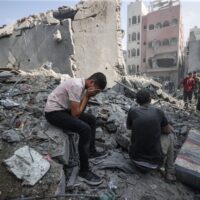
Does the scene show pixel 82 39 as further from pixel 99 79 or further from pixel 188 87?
pixel 99 79

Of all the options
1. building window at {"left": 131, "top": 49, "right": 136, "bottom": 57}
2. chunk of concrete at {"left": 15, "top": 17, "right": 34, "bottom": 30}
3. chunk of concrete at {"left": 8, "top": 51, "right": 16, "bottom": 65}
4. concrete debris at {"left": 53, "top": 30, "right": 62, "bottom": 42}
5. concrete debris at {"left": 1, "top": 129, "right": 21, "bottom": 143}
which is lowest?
building window at {"left": 131, "top": 49, "right": 136, "bottom": 57}

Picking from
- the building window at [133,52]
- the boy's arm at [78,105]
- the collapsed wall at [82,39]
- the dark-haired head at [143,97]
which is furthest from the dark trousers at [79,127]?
the building window at [133,52]

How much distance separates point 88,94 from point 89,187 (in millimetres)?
1098

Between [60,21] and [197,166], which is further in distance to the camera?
[60,21]

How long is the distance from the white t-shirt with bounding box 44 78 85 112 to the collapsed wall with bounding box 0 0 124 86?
5.82 metres

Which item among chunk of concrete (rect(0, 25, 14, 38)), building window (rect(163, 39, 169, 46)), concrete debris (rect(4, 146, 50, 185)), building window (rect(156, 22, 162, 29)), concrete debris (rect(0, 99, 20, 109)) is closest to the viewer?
concrete debris (rect(4, 146, 50, 185))

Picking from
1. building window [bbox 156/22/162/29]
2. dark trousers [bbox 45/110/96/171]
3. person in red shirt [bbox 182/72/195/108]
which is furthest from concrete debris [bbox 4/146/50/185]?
building window [bbox 156/22/162/29]

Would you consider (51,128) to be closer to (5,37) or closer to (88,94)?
(88,94)

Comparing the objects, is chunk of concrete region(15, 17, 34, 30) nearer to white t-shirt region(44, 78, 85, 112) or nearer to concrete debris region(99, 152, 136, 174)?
white t-shirt region(44, 78, 85, 112)

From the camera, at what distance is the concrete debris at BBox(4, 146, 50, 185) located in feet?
9.96

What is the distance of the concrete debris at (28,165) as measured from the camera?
9.96ft

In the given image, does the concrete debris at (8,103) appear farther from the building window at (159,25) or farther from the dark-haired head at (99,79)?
the building window at (159,25)

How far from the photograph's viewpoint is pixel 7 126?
4.05 meters

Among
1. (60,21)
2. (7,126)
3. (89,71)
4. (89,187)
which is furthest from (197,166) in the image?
(60,21)
